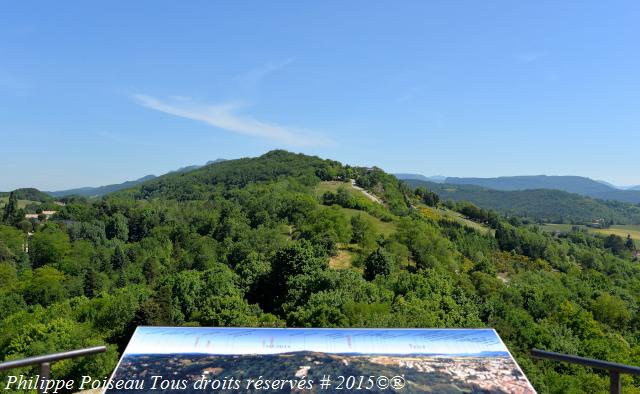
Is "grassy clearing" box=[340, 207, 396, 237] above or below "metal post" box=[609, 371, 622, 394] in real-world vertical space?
below

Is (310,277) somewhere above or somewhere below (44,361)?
below

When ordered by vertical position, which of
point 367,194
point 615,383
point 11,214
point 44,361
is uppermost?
point 44,361

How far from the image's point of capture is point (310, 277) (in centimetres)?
4456

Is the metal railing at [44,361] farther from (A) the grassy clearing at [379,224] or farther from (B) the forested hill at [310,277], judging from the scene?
(A) the grassy clearing at [379,224]

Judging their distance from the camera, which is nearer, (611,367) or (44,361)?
(44,361)

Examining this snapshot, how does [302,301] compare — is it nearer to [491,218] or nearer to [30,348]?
[30,348]

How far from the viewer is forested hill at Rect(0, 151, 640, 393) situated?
3612cm

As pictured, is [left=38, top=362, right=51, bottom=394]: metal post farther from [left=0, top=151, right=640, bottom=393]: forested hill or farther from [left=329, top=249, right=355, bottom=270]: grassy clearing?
[left=329, top=249, right=355, bottom=270]: grassy clearing

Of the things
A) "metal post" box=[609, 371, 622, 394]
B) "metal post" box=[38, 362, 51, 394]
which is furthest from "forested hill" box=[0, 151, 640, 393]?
"metal post" box=[38, 362, 51, 394]

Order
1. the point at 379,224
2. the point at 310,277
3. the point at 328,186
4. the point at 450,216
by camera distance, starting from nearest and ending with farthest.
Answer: the point at 310,277 → the point at 379,224 → the point at 450,216 → the point at 328,186

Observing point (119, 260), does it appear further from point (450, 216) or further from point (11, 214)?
point (450, 216)

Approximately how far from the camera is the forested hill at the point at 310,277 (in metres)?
36.1

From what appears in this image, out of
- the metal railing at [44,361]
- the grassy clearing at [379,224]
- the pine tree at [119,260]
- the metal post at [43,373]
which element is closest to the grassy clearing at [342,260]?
the grassy clearing at [379,224]

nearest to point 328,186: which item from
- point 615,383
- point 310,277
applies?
point 310,277
